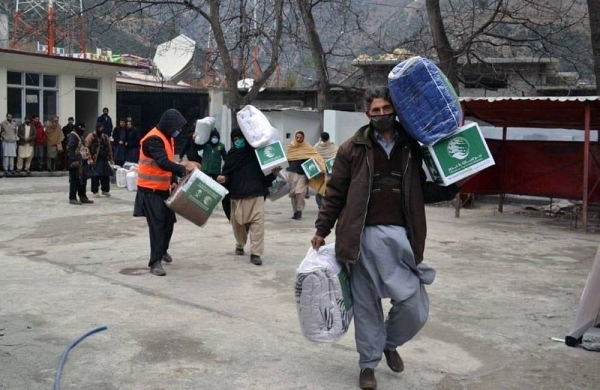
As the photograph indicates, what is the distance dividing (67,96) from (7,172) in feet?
13.5

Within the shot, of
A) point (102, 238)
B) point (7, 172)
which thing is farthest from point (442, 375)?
point (7, 172)

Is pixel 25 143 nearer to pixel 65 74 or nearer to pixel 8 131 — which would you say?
pixel 8 131

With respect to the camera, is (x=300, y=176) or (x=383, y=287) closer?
(x=383, y=287)

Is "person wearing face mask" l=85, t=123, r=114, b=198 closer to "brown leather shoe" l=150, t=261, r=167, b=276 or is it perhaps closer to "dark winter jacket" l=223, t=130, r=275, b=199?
"dark winter jacket" l=223, t=130, r=275, b=199

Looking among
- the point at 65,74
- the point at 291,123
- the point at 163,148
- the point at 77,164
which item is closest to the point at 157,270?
the point at 163,148

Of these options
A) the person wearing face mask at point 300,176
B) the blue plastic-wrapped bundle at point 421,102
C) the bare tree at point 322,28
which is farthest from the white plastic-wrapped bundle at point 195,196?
the bare tree at point 322,28

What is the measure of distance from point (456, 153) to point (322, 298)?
1.12 meters

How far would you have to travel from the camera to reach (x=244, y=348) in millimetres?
4949

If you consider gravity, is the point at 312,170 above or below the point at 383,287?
above

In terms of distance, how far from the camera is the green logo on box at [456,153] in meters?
4.15

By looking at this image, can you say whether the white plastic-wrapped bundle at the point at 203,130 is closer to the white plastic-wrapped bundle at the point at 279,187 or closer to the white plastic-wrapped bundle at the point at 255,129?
the white plastic-wrapped bundle at the point at 279,187

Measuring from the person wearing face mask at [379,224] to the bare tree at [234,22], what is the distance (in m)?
13.6

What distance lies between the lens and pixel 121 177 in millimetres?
16969

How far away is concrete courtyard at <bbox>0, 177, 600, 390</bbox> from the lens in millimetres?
4453
